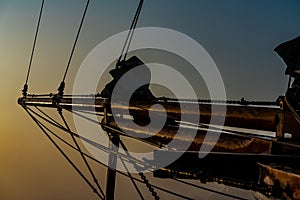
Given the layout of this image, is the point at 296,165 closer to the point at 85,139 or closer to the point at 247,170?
the point at 247,170

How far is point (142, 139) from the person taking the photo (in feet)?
15.5

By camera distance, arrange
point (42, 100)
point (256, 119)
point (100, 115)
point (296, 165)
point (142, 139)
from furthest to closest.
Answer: point (42, 100), point (100, 115), point (142, 139), point (256, 119), point (296, 165)

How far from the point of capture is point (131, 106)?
5172 mm

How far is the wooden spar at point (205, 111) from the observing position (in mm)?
3744

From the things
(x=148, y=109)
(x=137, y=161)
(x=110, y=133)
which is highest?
(x=148, y=109)

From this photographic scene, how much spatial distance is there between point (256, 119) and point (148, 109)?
1.64 metres

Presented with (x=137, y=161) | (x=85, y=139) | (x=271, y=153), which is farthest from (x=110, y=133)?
(x=271, y=153)

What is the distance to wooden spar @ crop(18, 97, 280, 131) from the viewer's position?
374 cm

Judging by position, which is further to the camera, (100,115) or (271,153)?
(100,115)

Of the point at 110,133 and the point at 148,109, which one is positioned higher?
the point at 148,109

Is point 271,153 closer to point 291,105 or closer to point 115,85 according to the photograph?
point 291,105

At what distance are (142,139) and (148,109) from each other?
468 mm

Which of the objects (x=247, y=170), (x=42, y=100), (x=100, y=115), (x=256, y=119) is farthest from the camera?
(x=42, y=100)

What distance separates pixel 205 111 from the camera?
168 inches
